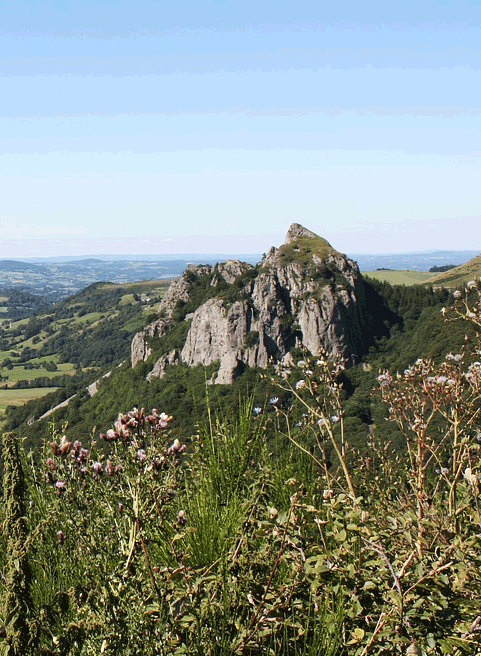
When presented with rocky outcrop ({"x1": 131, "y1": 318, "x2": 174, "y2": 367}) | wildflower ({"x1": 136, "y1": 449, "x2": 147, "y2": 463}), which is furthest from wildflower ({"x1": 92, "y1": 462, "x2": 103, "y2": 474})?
rocky outcrop ({"x1": 131, "y1": 318, "x2": 174, "y2": 367})

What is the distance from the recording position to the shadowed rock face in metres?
127

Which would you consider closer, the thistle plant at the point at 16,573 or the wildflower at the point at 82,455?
the thistle plant at the point at 16,573

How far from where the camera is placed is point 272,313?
429 ft

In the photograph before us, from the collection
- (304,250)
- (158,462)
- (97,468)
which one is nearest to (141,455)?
(158,462)

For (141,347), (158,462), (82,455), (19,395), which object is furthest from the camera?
(19,395)

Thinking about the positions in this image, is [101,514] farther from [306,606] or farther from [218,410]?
[306,606]

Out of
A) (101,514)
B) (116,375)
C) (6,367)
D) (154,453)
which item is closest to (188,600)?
(154,453)

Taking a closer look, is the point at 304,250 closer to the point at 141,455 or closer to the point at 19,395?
the point at 19,395

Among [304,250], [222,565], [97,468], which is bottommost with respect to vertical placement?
[97,468]

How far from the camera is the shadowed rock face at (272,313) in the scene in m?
127

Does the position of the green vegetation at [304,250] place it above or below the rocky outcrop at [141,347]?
above

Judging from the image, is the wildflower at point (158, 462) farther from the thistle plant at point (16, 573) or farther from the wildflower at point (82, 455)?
the thistle plant at point (16, 573)

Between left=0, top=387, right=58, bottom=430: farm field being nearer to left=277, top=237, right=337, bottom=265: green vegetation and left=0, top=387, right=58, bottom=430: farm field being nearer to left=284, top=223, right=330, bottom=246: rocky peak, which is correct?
left=277, top=237, right=337, bottom=265: green vegetation

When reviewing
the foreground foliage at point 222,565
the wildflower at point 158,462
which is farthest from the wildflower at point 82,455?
the wildflower at point 158,462
